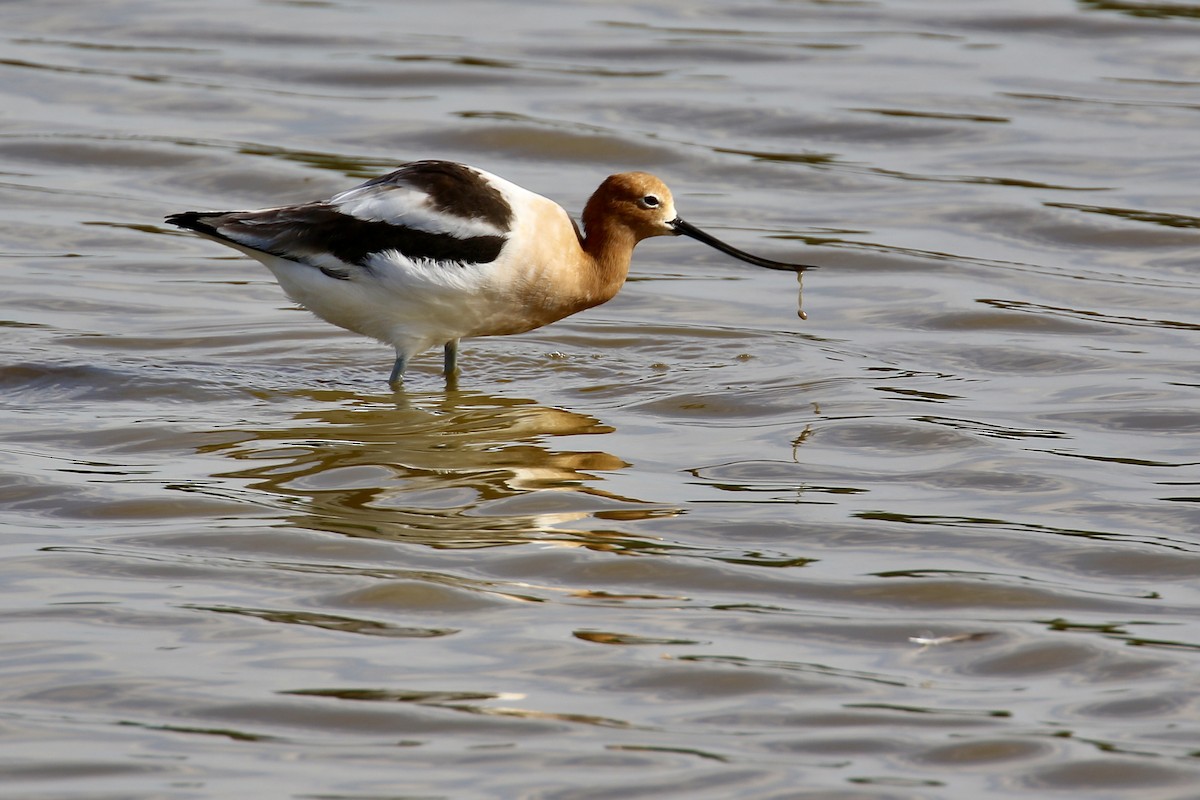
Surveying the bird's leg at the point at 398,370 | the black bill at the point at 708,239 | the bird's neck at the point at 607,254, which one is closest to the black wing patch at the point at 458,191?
the bird's neck at the point at 607,254

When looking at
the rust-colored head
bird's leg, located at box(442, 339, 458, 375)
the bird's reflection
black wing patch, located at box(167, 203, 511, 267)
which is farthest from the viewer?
bird's leg, located at box(442, 339, 458, 375)

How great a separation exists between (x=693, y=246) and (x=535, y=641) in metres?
6.48

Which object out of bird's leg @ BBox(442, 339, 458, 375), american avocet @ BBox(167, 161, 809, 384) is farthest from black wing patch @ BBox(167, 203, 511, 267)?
bird's leg @ BBox(442, 339, 458, 375)

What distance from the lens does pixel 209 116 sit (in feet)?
46.4

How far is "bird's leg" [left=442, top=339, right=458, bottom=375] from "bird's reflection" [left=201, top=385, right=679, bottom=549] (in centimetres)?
33

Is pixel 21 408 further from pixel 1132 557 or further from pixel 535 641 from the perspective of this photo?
pixel 1132 557

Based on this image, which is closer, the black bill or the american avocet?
the american avocet

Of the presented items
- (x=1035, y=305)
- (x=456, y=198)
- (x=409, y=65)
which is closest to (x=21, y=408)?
(x=456, y=198)

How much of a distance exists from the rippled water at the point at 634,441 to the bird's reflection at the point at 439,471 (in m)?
0.03

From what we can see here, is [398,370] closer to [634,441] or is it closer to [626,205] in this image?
[626,205]

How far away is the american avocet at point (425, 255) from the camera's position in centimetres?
874

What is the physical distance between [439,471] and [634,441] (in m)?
0.99

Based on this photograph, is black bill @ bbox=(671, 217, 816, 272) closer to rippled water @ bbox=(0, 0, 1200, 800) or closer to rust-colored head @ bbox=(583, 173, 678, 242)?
rust-colored head @ bbox=(583, 173, 678, 242)

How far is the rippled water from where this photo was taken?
5.30m
